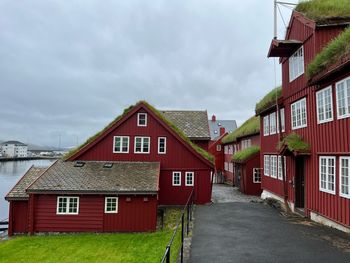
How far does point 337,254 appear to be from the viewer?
9320 millimetres

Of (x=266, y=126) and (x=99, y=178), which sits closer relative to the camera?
(x=99, y=178)

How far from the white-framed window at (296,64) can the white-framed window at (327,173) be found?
4.96 m

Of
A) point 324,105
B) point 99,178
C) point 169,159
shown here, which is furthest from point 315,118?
point 99,178

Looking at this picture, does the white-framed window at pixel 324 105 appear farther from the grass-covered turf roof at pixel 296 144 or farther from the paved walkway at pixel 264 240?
the paved walkway at pixel 264 240

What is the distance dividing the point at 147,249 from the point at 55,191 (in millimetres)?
7151

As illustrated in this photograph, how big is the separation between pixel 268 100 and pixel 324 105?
7700 mm

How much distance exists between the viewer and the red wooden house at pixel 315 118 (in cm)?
1167

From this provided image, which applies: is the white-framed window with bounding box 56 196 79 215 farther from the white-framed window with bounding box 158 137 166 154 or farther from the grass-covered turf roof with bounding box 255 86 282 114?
the grass-covered turf roof with bounding box 255 86 282 114

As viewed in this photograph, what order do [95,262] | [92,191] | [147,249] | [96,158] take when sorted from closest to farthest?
[95,262]
[147,249]
[92,191]
[96,158]

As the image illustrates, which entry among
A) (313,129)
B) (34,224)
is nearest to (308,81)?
(313,129)

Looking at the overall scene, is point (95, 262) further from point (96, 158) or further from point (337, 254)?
point (96, 158)

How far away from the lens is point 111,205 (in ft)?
58.6

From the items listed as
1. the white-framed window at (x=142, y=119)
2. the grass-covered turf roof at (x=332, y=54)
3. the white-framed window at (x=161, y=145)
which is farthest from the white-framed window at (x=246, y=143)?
the grass-covered turf roof at (x=332, y=54)

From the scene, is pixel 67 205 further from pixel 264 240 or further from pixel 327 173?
pixel 327 173
